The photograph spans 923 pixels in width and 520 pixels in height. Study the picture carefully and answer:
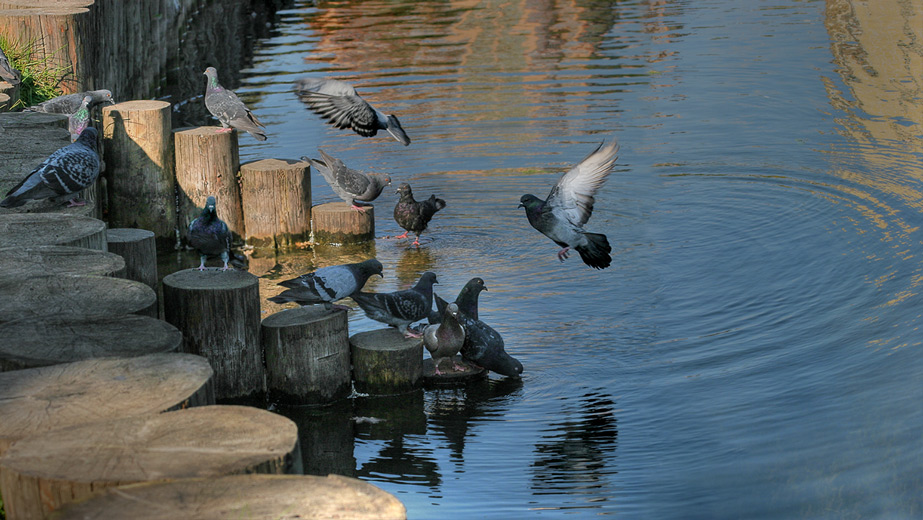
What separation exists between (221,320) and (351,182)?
3.90 meters

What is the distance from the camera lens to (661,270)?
32.2 ft

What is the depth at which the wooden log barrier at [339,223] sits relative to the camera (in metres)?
10.5

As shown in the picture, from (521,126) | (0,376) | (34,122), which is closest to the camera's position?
(0,376)

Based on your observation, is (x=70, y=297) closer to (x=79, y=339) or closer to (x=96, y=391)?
(x=79, y=339)

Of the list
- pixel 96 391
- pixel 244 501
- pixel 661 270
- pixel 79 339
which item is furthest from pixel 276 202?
pixel 244 501

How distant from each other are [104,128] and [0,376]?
6.31m

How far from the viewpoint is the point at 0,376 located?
13.0ft

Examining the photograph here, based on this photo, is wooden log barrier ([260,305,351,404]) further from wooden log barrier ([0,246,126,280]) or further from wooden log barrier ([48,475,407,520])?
wooden log barrier ([48,475,407,520])

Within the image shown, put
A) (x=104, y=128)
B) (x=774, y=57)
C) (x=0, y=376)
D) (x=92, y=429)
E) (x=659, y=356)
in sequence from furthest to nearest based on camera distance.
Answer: (x=774, y=57) < (x=104, y=128) < (x=659, y=356) < (x=0, y=376) < (x=92, y=429)

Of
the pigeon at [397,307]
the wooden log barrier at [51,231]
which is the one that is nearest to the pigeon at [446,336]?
the pigeon at [397,307]

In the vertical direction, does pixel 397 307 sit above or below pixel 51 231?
below

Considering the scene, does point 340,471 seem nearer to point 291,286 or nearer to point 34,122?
point 291,286

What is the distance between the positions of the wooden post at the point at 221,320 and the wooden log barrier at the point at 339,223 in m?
3.56

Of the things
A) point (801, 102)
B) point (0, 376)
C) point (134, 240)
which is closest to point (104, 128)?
point (134, 240)
